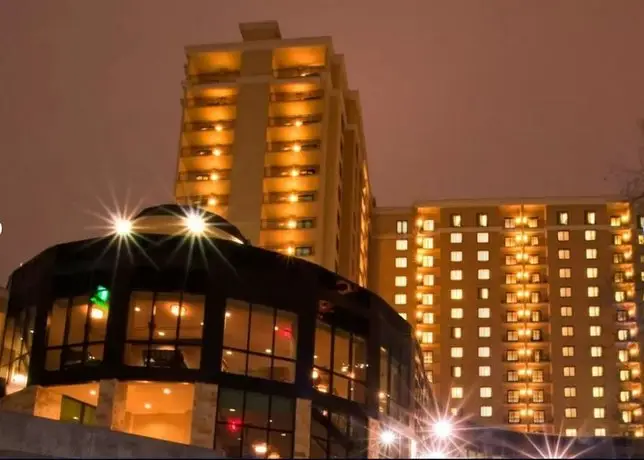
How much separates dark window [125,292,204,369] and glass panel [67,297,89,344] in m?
1.99

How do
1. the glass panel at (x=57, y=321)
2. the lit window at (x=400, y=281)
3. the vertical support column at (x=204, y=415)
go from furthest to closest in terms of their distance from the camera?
the lit window at (x=400, y=281) < the glass panel at (x=57, y=321) < the vertical support column at (x=204, y=415)

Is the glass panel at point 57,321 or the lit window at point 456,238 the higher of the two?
the lit window at point 456,238

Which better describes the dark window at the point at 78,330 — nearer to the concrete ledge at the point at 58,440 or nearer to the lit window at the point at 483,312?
the concrete ledge at the point at 58,440

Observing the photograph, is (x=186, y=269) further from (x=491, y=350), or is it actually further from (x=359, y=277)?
(x=491, y=350)

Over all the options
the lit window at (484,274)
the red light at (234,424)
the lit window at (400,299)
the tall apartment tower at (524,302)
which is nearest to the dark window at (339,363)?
the red light at (234,424)

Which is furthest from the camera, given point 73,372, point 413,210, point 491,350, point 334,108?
point 413,210

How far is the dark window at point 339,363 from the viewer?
40.2 meters

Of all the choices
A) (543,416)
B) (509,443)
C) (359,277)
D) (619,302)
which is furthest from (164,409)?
(619,302)

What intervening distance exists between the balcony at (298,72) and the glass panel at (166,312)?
2530 inches

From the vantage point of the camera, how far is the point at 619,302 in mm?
120188

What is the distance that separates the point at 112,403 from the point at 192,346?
3.60m

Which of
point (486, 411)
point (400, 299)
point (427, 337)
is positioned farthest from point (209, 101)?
point (486, 411)

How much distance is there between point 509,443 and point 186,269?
47.4 m

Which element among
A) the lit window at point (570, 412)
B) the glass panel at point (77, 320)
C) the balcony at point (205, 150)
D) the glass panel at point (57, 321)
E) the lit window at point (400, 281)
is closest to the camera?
the glass panel at point (77, 320)
